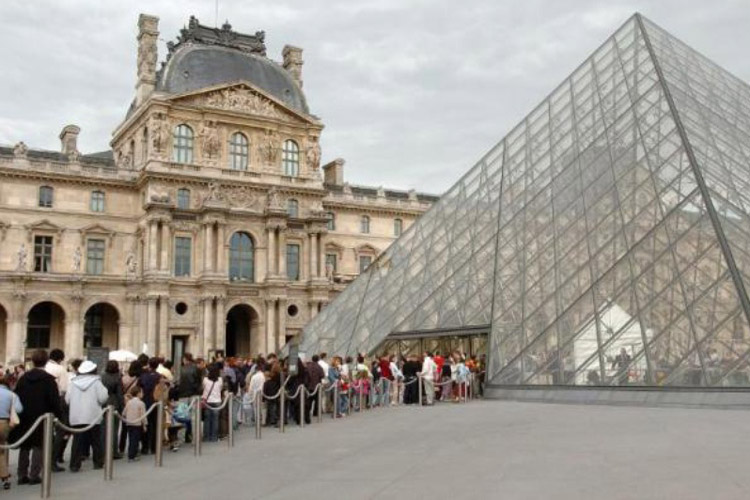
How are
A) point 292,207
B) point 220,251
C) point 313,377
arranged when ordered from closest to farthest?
point 313,377 → point 220,251 → point 292,207

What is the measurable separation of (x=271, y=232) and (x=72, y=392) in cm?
3555

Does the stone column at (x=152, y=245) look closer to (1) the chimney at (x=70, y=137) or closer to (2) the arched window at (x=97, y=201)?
(2) the arched window at (x=97, y=201)

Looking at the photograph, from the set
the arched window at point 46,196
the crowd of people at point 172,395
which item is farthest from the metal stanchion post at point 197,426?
the arched window at point 46,196

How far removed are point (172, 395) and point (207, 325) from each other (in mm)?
30745

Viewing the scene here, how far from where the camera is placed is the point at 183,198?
43469 mm

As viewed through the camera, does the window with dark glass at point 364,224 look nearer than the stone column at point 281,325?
No

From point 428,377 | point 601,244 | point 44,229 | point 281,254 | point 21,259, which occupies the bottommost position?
point 428,377

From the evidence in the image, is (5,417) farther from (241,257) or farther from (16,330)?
(241,257)

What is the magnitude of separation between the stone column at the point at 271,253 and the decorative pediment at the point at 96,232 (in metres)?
8.30

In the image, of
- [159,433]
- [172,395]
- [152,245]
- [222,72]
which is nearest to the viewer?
[159,433]

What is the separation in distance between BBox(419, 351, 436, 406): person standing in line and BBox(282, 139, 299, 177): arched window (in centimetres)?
3031

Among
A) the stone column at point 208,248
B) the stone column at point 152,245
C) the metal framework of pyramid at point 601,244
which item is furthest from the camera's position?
the stone column at point 208,248

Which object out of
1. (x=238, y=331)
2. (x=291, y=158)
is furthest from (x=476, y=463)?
(x=291, y=158)

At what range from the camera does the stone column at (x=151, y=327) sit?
1614 inches
